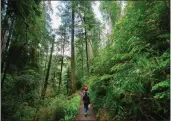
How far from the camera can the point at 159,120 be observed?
13.7 feet

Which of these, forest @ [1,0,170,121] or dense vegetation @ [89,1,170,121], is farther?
forest @ [1,0,170,121]

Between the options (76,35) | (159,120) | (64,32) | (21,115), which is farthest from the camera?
(64,32)

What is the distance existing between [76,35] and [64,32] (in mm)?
4068

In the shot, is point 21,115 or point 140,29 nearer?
point 140,29

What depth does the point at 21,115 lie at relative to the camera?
8.11m

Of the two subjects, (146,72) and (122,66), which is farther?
(122,66)

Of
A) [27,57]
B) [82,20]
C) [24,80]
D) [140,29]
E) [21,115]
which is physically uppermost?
[82,20]

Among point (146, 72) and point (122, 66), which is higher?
point (122, 66)

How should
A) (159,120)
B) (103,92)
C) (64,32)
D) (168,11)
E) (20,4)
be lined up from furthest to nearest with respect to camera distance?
(64,32)
(103,92)
(20,4)
(168,11)
(159,120)

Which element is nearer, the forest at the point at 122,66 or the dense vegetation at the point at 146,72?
the dense vegetation at the point at 146,72

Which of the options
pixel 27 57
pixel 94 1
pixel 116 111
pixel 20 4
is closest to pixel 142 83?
pixel 116 111

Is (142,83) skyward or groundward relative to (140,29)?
groundward

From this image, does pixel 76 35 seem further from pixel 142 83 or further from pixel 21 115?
pixel 142 83

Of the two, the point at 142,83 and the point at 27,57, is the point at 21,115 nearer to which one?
the point at 27,57
